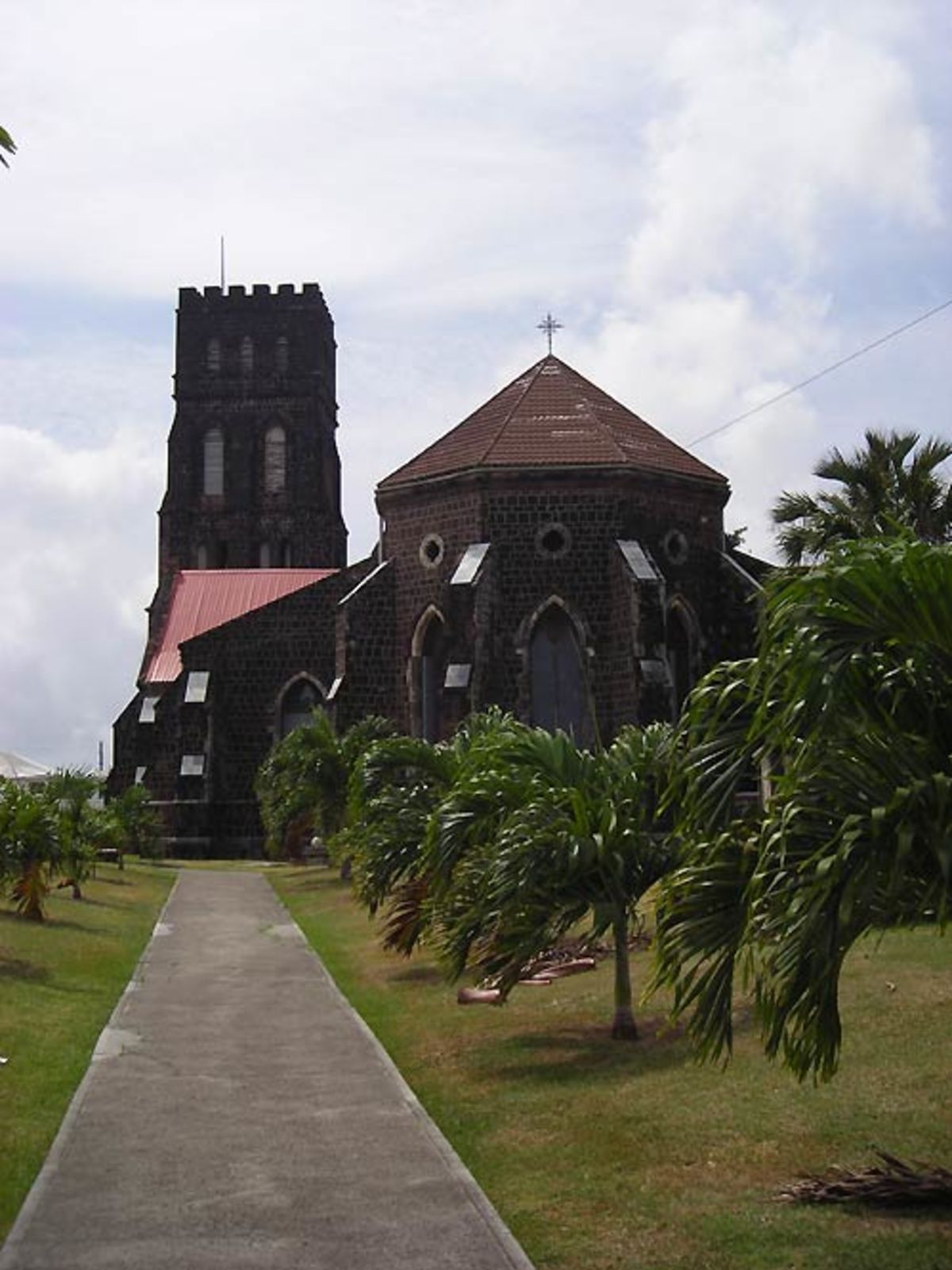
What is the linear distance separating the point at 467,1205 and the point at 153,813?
33.6m

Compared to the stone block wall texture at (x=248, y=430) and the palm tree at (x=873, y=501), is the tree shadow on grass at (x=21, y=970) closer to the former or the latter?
the palm tree at (x=873, y=501)

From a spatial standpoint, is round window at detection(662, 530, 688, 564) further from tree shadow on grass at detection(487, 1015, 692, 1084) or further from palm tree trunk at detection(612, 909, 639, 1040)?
palm tree trunk at detection(612, 909, 639, 1040)

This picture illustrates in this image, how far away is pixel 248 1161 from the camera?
959 centimetres

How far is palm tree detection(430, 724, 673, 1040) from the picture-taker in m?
13.1

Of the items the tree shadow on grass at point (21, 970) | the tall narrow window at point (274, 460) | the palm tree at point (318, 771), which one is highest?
the tall narrow window at point (274, 460)

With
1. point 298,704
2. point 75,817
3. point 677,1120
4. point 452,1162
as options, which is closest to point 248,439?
point 298,704

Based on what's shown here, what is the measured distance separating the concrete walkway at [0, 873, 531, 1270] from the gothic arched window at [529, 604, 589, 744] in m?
18.0

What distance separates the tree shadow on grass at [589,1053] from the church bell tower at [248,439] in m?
49.9

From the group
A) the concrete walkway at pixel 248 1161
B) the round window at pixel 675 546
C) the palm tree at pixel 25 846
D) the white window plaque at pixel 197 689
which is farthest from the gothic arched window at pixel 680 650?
the concrete walkway at pixel 248 1161

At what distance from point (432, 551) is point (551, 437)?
137 inches

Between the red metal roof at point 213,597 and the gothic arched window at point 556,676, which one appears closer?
the gothic arched window at point 556,676

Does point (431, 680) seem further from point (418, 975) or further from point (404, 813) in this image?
point (418, 975)

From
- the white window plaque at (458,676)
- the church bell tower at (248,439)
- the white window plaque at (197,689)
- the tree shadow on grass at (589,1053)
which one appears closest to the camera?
the tree shadow on grass at (589,1053)

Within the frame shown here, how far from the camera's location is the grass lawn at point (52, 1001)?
10.1 m
